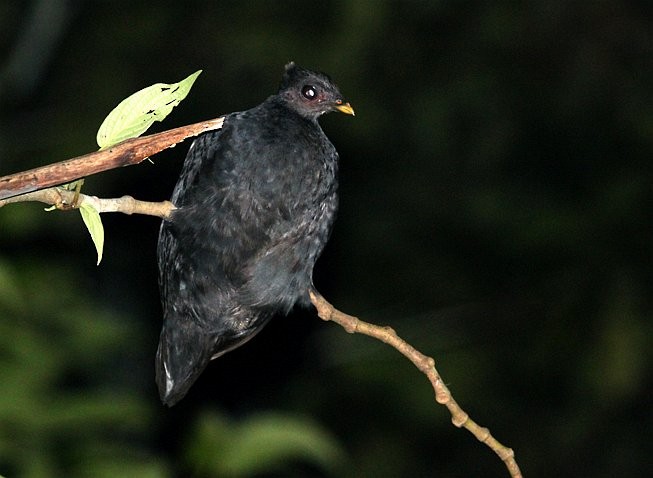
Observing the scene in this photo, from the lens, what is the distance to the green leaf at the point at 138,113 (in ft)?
7.86

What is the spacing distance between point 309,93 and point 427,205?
422 cm

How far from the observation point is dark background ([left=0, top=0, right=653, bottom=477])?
7328 mm

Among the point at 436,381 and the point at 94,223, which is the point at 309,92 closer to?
the point at 436,381

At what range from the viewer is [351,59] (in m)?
7.42

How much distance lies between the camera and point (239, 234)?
338 centimetres

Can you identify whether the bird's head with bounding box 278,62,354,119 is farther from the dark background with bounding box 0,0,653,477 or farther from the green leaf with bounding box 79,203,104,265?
the dark background with bounding box 0,0,653,477

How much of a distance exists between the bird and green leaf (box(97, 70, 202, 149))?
0.85 metres

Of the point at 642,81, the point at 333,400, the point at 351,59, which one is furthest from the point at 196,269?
the point at 642,81

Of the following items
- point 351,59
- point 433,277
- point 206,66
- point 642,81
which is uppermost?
point 642,81

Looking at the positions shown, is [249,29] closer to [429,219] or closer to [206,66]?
[206,66]

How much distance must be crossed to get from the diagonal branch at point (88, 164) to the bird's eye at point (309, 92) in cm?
154

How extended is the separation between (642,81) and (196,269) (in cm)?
523

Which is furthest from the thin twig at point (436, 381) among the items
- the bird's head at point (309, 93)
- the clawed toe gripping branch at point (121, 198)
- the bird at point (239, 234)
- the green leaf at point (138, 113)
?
the bird's head at point (309, 93)

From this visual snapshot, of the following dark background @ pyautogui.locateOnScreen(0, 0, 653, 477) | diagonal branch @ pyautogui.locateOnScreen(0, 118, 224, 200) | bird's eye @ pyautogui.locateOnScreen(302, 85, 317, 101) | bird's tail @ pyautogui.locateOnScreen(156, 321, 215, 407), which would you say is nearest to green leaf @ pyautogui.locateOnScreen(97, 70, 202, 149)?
diagonal branch @ pyautogui.locateOnScreen(0, 118, 224, 200)
